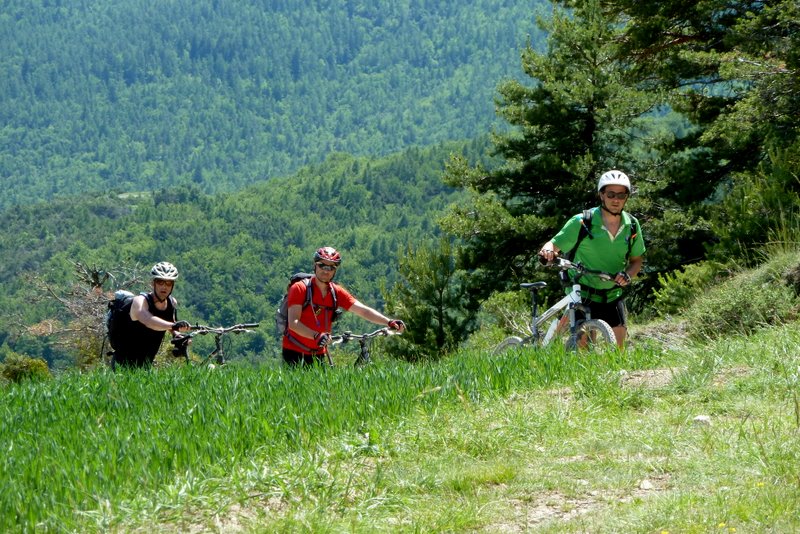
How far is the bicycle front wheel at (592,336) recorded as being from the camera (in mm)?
8141

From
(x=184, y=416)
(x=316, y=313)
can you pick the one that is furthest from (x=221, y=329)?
(x=184, y=416)

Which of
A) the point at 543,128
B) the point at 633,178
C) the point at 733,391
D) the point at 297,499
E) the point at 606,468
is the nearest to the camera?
the point at 297,499

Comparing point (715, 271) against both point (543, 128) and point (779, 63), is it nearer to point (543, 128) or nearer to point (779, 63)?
point (779, 63)

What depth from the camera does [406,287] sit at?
155 ft

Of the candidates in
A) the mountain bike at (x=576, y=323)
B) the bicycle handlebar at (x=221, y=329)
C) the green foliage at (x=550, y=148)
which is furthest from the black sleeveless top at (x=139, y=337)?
the green foliage at (x=550, y=148)

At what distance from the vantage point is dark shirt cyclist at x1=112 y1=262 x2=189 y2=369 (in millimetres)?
9492

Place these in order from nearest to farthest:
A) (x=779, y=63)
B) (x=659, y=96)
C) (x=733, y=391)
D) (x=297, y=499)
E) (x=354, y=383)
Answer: (x=297, y=499) < (x=733, y=391) < (x=354, y=383) < (x=779, y=63) < (x=659, y=96)

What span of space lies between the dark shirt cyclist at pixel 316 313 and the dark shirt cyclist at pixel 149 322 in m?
0.99

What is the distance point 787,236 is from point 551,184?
57.8ft

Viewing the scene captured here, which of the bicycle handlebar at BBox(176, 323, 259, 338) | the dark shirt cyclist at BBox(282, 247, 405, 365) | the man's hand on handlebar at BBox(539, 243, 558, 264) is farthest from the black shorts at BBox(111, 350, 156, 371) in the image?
the man's hand on handlebar at BBox(539, 243, 558, 264)

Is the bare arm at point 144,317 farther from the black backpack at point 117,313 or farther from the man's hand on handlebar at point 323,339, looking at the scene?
the man's hand on handlebar at point 323,339

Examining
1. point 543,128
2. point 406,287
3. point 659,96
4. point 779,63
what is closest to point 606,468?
point 779,63

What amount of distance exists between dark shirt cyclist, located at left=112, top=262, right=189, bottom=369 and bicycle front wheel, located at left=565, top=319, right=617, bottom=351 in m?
3.50

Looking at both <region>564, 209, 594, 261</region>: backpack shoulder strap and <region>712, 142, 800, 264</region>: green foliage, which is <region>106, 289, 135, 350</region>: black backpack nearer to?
<region>564, 209, 594, 261</region>: backpack shoulder strap
